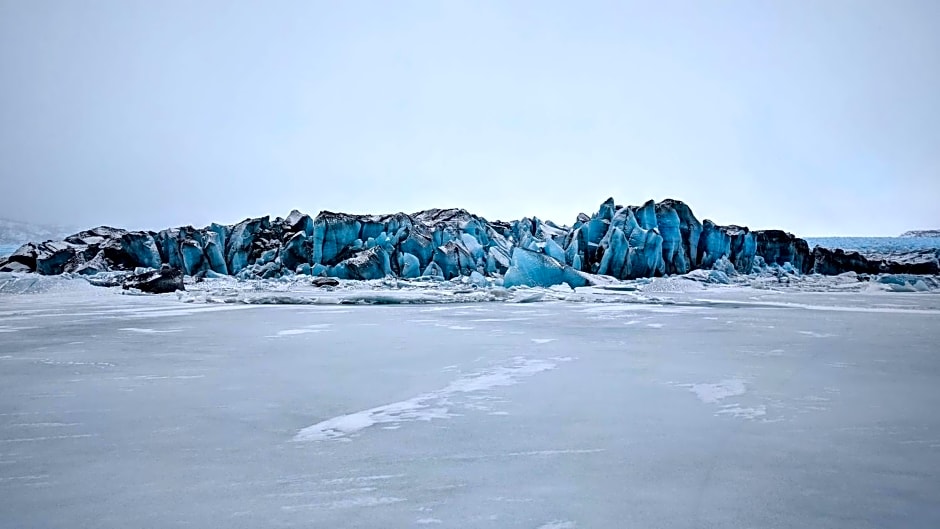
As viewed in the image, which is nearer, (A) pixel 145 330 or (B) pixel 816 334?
(B) pixel 816 334

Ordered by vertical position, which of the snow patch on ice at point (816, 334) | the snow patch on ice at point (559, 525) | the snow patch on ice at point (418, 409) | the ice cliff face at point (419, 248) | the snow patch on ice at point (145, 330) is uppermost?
the ice cliff face at point (419, 248)

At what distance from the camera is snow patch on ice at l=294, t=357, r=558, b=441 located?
2.06 m

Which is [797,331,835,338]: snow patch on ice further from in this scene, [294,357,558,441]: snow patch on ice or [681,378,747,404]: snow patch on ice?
[294,357,558,441]: snow patch on ice

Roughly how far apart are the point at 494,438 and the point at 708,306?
286 inches

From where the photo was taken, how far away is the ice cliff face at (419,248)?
18.5 metres

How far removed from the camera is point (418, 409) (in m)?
2.36

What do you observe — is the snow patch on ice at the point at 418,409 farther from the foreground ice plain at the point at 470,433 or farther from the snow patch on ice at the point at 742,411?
the snow patch on ice at the point at 742,411

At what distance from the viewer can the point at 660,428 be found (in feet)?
6.77

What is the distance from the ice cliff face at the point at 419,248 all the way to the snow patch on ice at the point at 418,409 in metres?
14.1

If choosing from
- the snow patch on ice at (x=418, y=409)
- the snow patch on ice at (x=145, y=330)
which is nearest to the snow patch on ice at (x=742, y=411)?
the snow patch on ice at (x=418, y=409)

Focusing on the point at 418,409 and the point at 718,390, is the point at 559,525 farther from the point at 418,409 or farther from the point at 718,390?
the point at 718,390

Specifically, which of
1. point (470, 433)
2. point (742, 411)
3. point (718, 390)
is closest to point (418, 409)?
point (470, 433)

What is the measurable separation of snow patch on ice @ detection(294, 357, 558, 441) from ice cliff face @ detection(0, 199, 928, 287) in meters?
14.1

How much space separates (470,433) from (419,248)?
18263mm
